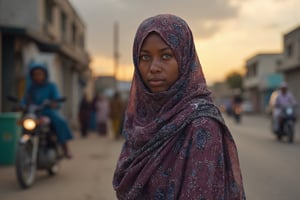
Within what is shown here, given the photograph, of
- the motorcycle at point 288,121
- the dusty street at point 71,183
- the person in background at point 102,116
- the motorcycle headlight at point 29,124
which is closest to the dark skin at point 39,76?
the motorcycle headlight at point 29,124

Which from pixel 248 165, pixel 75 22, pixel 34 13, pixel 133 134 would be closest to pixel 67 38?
pixel 75 22

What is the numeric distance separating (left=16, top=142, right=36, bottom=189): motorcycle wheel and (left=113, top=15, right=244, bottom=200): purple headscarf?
14.4ft

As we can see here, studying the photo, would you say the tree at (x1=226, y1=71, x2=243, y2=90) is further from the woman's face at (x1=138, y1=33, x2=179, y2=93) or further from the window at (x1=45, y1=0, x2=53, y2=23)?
the woman's face at (x1=138, y1=33, x2=179, y2=93)

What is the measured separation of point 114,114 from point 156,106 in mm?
13229

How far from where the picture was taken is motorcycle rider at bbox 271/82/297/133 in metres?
12.7

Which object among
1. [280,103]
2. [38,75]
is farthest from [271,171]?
[280,103]

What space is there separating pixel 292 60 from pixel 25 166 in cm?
2829

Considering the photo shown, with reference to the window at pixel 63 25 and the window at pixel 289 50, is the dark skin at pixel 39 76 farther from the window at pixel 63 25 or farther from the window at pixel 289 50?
the window at pixel 289 50

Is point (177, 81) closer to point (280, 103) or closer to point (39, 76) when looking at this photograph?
point (39, 76)

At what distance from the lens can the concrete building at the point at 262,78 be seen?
1713 inches

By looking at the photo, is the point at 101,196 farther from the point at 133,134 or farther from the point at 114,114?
the point at 114,114

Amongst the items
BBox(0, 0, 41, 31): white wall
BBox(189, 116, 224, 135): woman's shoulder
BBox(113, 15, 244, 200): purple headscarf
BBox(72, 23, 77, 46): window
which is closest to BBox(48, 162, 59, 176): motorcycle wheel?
BBox(113, 15, 244, 200): purple headscarf

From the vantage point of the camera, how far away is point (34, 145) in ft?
20.7

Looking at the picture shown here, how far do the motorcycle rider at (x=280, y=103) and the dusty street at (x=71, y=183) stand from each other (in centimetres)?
583
